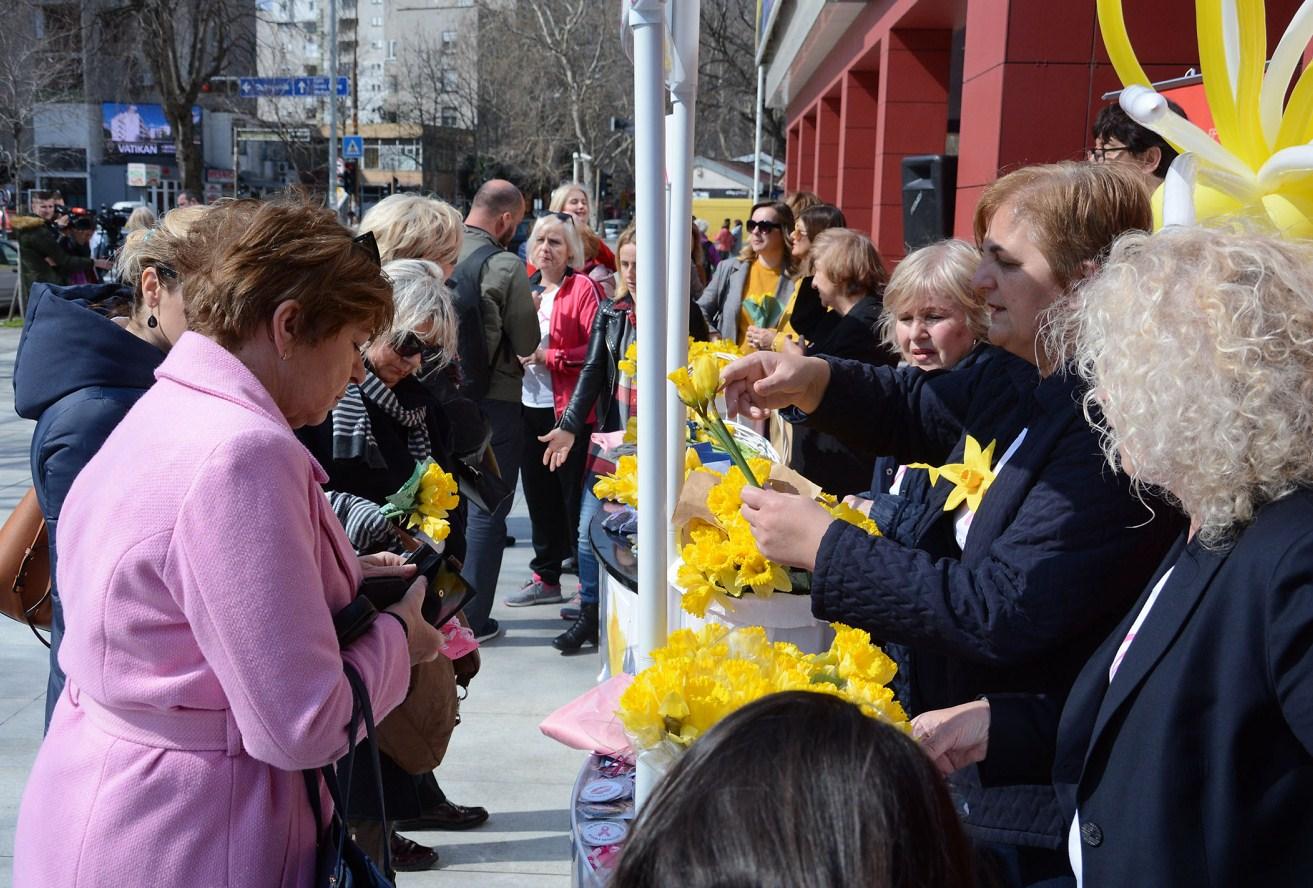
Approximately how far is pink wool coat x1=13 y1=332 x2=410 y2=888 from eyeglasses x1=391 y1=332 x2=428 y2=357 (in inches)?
66.3

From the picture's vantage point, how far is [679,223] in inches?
81.3

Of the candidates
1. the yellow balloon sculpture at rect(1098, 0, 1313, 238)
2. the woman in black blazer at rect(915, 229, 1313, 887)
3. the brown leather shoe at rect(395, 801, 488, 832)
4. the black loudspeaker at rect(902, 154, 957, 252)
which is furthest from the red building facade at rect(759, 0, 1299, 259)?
the brown leather shoe at rect(395, 801, 488, 832)

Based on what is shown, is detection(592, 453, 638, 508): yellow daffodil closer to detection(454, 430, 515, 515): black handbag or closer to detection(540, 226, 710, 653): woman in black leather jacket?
detection(454, 430, 515, 515): black handbag

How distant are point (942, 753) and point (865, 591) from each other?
271 mm

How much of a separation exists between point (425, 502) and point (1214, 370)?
7.12 feet

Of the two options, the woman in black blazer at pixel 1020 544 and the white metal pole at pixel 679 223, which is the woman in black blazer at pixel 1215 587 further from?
the white metal pole at pixel 679 223

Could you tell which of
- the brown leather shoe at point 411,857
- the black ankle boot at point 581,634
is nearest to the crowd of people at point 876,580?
the brown leather shoe at point 411,857

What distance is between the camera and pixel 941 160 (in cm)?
720

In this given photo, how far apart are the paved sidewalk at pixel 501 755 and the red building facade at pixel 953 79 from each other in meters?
2.56

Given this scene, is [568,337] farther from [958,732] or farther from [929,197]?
[958,732]

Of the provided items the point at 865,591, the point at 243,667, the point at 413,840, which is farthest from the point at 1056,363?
the point at 413,840

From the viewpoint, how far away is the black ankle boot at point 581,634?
206 inches

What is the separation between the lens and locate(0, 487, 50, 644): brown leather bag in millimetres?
2373

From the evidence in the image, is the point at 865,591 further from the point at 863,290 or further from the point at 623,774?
the point at 863,290
